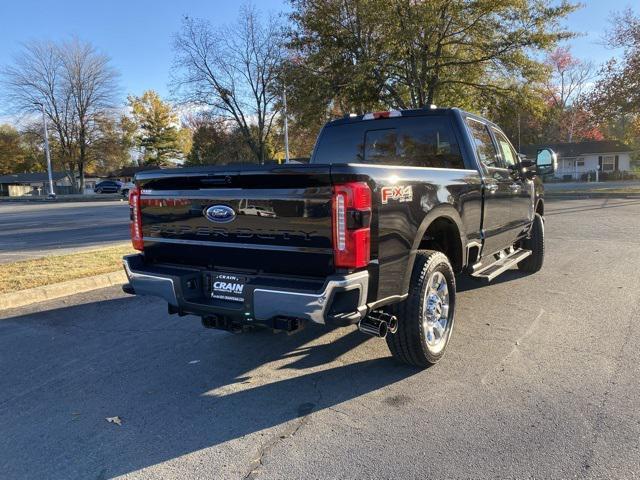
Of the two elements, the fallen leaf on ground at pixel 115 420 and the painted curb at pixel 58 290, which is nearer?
the fallen leaf on ground at pixel 115 420

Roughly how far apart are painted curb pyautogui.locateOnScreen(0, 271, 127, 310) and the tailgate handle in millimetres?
4056

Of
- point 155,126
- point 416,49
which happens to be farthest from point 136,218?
point 155,126

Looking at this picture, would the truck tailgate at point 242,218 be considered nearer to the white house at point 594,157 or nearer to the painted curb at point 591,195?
the painted curb at point 591,195

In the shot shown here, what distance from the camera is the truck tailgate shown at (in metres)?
3.22

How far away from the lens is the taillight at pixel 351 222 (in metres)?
3.08

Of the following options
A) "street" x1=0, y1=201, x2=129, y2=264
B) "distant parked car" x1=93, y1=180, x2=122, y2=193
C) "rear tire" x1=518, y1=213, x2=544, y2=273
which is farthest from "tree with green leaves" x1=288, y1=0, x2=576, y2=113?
"distant parked car" x1=93, y1=180, x2=122, y2=193

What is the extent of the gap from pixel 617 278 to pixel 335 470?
5.74 metres

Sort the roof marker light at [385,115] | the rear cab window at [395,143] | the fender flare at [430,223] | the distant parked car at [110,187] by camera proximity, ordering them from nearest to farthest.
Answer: the fender flare at [430,223] → the rear cab window at [395,143] → the roof marker light at [385,115] → the distant parked car at [110,187]

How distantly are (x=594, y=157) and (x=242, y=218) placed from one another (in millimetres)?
59739

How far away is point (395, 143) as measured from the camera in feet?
17.6

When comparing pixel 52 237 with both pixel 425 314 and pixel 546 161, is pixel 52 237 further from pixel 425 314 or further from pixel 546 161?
pixel 425 314

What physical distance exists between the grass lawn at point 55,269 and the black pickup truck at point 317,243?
11.5 feet

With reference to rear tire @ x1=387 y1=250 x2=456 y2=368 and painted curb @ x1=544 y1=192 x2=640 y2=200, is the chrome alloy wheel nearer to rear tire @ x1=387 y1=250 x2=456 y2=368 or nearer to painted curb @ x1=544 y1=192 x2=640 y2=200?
rear tire @ x1=387 y1=250 x2=456 y2=368

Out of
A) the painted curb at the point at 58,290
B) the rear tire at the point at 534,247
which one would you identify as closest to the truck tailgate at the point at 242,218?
the painted curb at the point at 58,290
